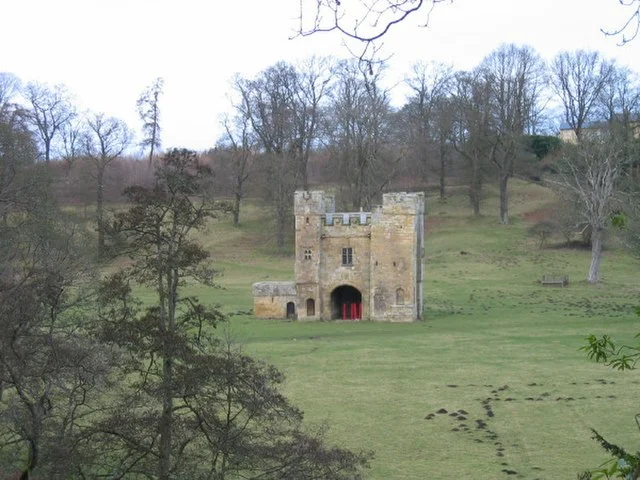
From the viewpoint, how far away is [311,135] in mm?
69938

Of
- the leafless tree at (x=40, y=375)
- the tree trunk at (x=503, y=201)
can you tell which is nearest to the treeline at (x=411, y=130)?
the tree trunk at (x=503, y=201)

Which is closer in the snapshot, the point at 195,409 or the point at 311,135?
the point at 195,409

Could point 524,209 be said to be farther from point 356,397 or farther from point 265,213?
point 356,397

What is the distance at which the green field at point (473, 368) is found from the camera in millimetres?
19906

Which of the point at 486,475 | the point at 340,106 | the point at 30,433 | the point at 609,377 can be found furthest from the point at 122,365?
the point at 340,106

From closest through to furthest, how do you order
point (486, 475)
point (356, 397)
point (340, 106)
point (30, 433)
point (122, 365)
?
point (30, 433) < point (122, 365) < point (486, 475) < point (356, 397) < point (340, 106)

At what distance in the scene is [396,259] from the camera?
41531 millimetres

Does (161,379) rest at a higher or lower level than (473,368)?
higher

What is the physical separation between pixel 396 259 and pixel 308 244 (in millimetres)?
4520

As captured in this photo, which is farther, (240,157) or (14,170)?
(240,157)

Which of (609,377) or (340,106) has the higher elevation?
(340,106)

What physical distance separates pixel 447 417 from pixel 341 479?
10.8 metres

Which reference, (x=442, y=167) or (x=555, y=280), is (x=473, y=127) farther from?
(x=555, y=280)

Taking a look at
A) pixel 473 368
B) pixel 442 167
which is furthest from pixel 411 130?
pixel 473 368
